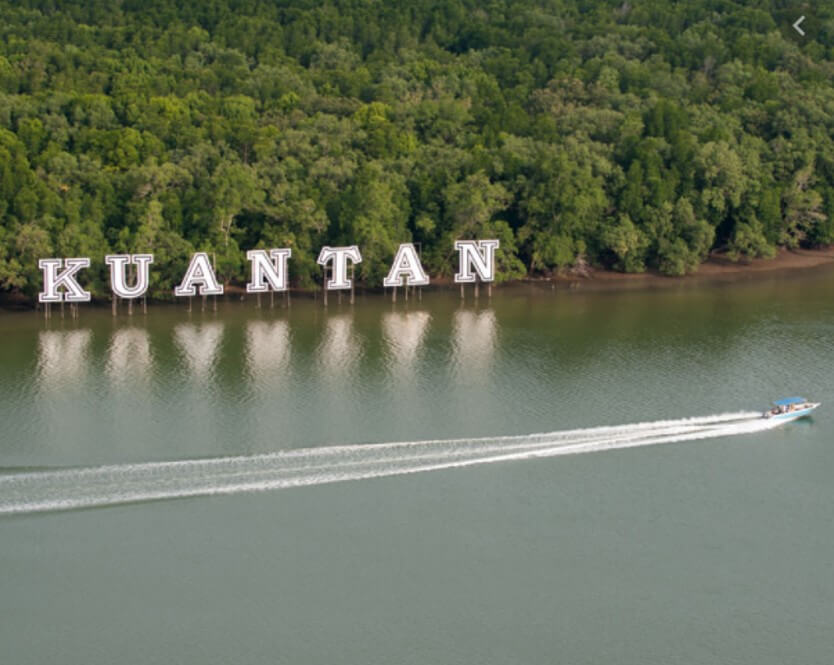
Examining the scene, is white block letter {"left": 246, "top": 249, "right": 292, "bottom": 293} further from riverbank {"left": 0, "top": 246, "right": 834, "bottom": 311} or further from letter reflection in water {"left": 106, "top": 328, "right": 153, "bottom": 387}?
letter reflection in water {"left": 106, "top": 328, "right": 153, "bottom": 387}

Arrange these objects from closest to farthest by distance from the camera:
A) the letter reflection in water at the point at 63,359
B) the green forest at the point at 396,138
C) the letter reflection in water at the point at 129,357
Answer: the letter reflection in water at the point at 63,359 → the letter reflection in water at the point at 129,357 → the green forest at the point at 396,138

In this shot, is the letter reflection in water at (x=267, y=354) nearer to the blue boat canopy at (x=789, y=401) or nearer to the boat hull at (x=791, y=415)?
the boat hull at (x=791, y=415)

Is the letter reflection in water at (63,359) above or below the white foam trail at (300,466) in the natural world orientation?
above

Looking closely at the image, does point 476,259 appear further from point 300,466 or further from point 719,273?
point 300,466

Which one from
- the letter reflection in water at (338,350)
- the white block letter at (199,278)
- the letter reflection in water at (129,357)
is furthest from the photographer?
the white block letter at (199,278)

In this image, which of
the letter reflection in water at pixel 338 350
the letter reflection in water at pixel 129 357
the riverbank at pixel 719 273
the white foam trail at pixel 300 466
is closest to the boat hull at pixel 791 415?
the white foam trail at pixel 300 466

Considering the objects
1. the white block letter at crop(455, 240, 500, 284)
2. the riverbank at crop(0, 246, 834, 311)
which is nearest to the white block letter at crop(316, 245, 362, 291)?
the riverbank at crop(0, 246, 834, 311)
